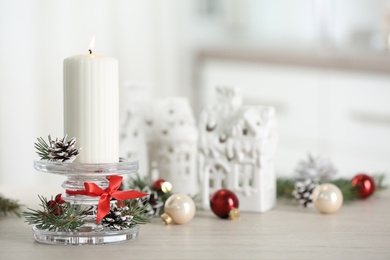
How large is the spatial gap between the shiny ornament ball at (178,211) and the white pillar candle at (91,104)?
178mm

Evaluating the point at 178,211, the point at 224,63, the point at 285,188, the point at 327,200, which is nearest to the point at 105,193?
the point at 178,211

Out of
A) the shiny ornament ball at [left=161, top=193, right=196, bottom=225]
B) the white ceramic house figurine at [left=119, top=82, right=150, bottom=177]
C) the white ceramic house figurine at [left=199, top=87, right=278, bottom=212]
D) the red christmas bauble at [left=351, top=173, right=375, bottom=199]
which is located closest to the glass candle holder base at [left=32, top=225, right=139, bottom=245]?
the shiny ornament ball at [left=161, top=193, right=196, bottom=225]

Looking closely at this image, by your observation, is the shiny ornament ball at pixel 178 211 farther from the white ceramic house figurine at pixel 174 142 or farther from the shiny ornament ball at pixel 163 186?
the white ceramic house figurine at pixel 174 142

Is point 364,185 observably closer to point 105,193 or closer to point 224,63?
point 105,193

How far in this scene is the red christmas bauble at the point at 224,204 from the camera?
4.31 ft

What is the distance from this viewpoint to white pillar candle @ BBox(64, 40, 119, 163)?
3.63ft

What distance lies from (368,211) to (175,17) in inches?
100

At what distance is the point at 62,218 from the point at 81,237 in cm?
3

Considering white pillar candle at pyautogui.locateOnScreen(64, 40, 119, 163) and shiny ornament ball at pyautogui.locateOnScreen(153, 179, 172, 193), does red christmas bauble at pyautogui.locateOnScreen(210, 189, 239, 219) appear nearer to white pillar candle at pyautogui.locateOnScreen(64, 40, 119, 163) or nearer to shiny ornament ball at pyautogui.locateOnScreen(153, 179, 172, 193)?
shiny ornament ball at pyautogui.locateOnScreen(153, 179, 172, 193)

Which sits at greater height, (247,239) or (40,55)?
(40,55)

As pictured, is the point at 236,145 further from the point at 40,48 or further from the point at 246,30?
the point at 246,30

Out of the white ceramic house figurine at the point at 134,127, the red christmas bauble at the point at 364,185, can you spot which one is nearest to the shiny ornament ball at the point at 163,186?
the white ceramic house figurine at the point at 134,127

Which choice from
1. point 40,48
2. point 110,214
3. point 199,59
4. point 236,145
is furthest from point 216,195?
point 199,59

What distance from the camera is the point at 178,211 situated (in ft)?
4.15
